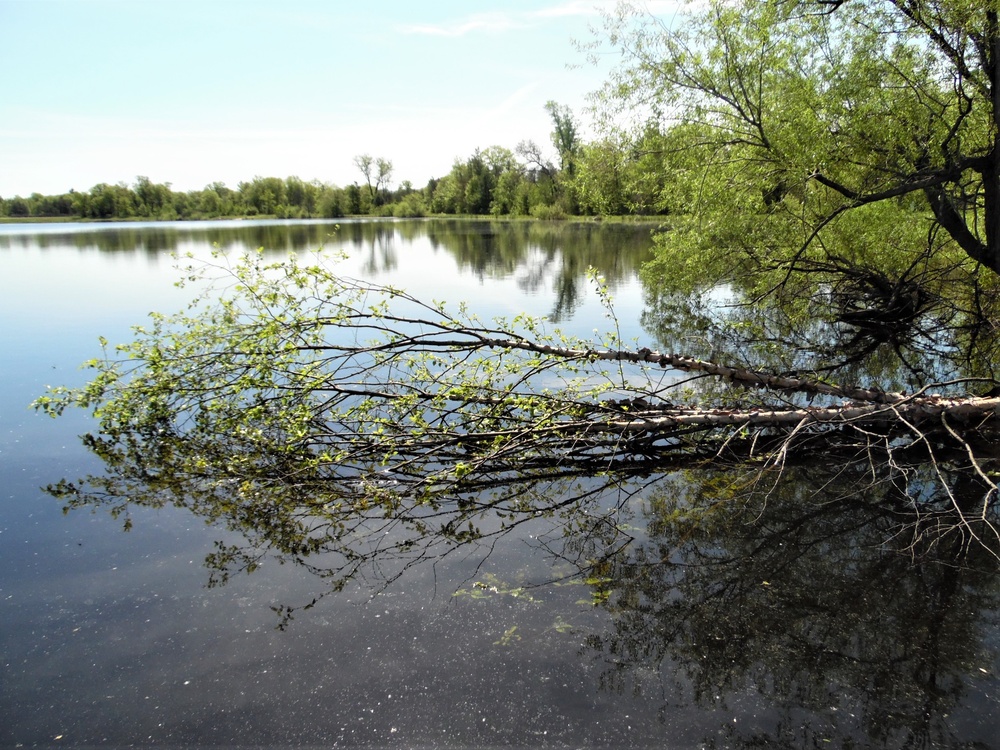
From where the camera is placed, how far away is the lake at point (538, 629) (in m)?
3.25

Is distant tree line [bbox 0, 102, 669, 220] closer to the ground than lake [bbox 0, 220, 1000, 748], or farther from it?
farther from it

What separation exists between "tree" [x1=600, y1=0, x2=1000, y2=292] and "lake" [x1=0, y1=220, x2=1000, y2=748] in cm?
479

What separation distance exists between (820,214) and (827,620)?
928cm

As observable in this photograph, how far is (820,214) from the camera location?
11312 millimetres

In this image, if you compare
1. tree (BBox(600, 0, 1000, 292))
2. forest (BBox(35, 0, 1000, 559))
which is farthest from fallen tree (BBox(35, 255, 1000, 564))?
tree (BBox(600, 0, 1000, 292))

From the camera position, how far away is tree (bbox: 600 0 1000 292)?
8.70m

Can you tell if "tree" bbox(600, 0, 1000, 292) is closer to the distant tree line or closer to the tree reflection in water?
the tree reflection in water

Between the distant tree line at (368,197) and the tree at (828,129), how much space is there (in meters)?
44.3

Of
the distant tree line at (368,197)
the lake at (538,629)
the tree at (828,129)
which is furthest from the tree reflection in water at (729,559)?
the distant tree line at (368,197)

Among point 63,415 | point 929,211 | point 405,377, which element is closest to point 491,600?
point 405,377

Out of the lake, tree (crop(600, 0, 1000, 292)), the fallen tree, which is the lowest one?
the lake

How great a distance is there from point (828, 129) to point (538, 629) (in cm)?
873

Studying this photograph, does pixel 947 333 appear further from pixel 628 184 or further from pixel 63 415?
pixel 63 415

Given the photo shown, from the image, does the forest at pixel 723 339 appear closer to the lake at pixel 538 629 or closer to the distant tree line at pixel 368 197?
the lake at pixel 538 629
